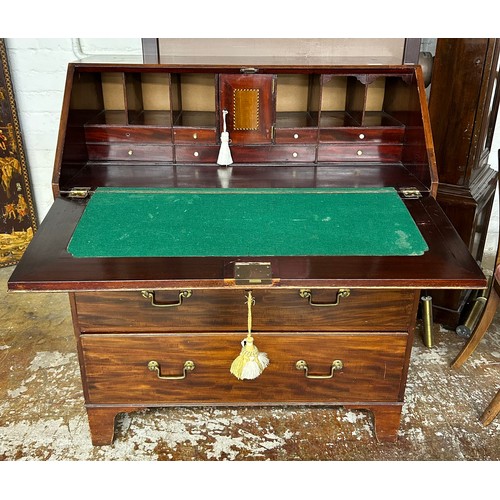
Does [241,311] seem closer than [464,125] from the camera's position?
Yes

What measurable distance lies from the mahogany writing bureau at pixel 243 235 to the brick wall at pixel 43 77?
0.74 meters

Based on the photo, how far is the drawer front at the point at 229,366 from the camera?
185 centimetres

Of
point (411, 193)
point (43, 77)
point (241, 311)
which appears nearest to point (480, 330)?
point (411, 193)

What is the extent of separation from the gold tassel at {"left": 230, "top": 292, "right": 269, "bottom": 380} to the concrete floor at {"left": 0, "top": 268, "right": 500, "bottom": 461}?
45cm

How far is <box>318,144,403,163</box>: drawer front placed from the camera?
2.23m

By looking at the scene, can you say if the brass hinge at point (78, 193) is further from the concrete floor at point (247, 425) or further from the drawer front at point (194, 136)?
the concrete floor at point (247, 425)

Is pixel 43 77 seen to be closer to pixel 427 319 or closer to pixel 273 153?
pixel 273 153

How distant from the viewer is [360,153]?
2.24 metres

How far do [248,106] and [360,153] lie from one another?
0.50m

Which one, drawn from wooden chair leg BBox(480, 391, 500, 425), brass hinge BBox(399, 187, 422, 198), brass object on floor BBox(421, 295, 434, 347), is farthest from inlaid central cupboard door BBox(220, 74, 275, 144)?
wooden chair leg BBox(480, 391, 500, 425)

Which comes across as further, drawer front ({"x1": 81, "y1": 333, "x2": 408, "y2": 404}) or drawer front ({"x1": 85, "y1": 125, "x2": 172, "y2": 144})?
drawer front ({"x1": 85, "y1": 125, "x2": 172, "y2": 144})

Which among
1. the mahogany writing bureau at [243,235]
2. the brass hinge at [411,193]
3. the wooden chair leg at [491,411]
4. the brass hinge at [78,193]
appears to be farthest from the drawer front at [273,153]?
the wooden chair leg at [491,411]

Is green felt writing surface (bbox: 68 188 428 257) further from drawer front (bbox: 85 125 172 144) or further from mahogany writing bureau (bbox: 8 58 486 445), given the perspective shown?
drawer front (bbox: 85 125 172 144)

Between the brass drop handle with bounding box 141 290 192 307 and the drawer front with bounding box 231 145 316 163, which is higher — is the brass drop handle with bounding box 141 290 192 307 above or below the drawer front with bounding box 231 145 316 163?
below
